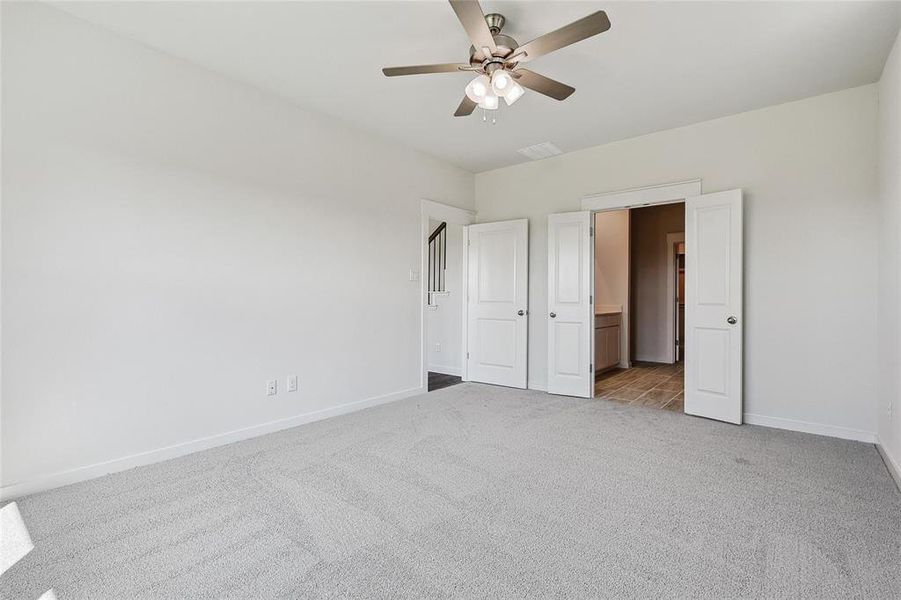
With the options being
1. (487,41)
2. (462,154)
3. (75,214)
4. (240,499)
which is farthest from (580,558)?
(462,154)

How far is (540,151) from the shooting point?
4.66 meters

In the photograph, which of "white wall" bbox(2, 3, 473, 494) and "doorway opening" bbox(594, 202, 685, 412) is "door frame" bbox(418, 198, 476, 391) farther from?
"doorway opening" bbox(594, 202, 685, 412)

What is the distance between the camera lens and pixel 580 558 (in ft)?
5.65

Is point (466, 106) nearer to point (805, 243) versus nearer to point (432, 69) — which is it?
point (432, 69)

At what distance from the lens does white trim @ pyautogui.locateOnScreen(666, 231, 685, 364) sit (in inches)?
271

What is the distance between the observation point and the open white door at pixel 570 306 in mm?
4555

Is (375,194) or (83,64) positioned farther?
(375,194)

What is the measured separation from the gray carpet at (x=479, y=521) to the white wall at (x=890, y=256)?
1.12 ft

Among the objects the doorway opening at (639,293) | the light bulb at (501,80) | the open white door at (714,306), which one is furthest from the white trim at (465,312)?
the light bulb at (501,80)

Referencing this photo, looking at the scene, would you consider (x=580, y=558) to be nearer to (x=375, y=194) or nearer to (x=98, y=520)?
(x=98, y=520)

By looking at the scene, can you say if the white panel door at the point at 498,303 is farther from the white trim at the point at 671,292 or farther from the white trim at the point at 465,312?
the white trim at the point at 671,292

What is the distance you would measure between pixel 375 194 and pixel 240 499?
292 cm

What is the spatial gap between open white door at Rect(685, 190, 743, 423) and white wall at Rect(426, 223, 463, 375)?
2965 mm

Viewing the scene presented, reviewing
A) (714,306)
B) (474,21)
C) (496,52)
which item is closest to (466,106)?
(496,52)
